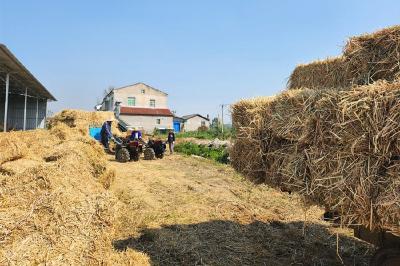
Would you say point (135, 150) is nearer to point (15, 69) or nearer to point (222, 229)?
point (15, 69)

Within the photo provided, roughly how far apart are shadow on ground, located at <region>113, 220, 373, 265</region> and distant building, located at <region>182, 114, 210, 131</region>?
232 ft

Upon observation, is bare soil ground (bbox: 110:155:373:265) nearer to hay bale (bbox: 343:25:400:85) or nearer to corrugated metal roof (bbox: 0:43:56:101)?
hay bale (bbox: 343:25:400:85)

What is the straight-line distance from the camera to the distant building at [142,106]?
2379 inches

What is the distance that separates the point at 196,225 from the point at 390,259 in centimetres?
405

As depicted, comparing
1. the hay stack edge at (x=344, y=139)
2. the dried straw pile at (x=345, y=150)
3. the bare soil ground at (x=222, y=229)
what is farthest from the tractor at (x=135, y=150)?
the dried straw pile at (x=345, y=150)

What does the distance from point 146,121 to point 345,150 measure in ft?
191

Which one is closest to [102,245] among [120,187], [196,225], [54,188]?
[54,188]

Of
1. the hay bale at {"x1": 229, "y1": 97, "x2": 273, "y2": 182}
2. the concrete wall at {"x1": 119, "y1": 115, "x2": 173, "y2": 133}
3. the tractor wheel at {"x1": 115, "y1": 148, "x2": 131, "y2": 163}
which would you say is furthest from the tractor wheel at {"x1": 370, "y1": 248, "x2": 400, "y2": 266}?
the concrete wall at {"x1": 119, "y1": 115, "x2": 173, "y2": 133}

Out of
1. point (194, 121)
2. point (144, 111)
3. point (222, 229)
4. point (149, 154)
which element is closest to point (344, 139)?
point (222, 229)

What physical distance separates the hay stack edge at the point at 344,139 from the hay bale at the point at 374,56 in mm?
12

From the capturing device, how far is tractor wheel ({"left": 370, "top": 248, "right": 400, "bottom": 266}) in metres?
4.40

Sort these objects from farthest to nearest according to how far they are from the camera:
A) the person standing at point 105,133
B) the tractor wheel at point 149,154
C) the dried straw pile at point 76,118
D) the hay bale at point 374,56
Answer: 1. the dried straw pile at point 76,118
2. the tractor wheel at point 149,154
3. the person standing at point 105,133
4. the hay bale at point 374,56

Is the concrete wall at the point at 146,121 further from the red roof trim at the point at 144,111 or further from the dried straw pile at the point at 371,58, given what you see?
the dried straw pile at the point at 371,58

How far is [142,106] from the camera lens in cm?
6506
